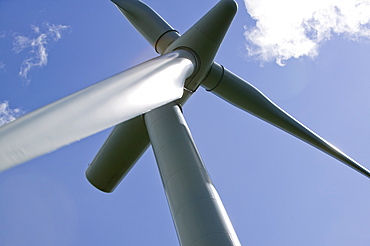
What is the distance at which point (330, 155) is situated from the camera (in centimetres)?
1188

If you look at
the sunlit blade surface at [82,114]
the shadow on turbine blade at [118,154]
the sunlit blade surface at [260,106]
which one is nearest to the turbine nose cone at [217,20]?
the sunlit blade surface at [260,106]

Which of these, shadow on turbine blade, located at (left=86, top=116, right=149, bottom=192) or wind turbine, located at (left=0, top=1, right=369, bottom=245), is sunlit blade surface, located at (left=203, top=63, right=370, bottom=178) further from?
shadow on turbine blade, located at (left=86, top=116, right=149, bottom=192)

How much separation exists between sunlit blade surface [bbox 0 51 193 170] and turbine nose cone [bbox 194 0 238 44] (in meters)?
5.18

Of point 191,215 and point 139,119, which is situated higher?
point 139,119

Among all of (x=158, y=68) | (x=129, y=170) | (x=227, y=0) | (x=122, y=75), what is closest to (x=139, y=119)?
(x=129, y=170)

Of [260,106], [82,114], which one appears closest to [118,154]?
[260,106]

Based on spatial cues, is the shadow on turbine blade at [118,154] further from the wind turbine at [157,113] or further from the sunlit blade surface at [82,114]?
the sunlit blade surface at [82,114]

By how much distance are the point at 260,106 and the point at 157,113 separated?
3811mm

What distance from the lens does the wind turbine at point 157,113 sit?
251 cm

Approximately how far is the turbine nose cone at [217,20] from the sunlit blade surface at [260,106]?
1436 millimetres

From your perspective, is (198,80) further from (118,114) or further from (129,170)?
(118,114)

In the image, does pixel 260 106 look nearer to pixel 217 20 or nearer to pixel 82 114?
pixel 217 20

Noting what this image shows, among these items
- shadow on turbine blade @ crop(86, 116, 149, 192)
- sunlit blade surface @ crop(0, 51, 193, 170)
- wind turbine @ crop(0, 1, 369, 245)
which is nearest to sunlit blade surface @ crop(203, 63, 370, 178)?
wind turbine @ crop(0, 1, 369, 245)

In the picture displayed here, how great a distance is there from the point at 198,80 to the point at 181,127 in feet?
6.90
